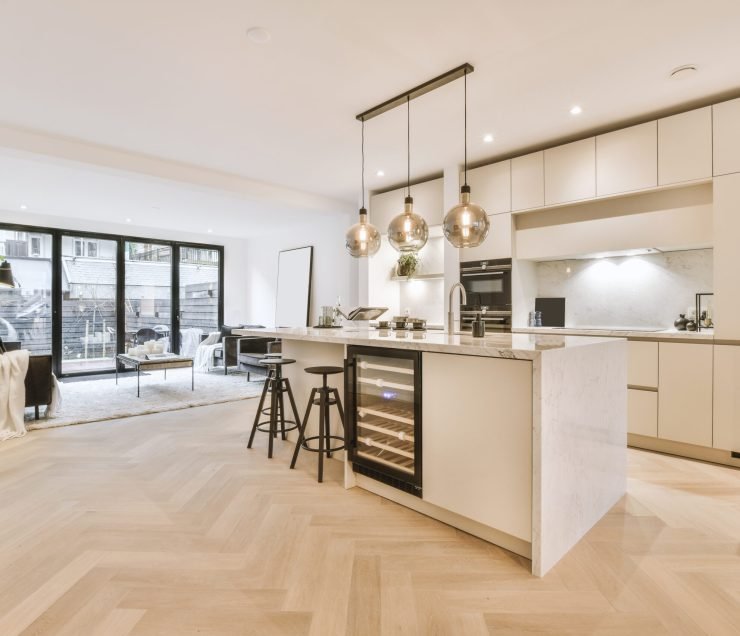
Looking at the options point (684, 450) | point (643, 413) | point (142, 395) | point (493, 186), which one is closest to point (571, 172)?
point (493, 186)

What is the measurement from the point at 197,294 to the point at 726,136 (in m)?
8.51

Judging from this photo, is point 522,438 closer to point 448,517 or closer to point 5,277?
point 448,517

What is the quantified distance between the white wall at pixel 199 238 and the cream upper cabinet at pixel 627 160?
24.6ft

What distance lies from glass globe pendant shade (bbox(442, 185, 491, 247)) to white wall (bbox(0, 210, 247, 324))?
7.02m

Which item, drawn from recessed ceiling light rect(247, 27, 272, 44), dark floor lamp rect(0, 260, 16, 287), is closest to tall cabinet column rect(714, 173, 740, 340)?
recessed ceiling light rect(247, 27, 272, 44)

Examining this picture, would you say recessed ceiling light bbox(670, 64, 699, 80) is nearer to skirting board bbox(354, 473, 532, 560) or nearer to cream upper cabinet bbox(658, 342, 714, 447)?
cream upper cabinet bbox(658, 342, 714, 447)

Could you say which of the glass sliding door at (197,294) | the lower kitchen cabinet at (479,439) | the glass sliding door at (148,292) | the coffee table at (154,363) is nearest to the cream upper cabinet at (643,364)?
the lower kitchen cabinet at (479,439)

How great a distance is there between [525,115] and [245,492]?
140 inches

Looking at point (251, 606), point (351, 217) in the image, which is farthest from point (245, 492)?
point (351, 217)

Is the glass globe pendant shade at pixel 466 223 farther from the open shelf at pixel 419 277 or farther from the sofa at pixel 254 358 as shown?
the sofa at pixel 254 358

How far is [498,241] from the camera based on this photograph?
177 inches

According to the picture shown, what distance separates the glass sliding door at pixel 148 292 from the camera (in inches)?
320

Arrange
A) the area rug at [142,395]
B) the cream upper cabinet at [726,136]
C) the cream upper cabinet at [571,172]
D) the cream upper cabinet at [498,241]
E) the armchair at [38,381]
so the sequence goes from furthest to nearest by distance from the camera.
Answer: the area rug at [142,395], the cream upper cabinet at [498,241], the armchair at [38,381], the cream upper cabinet at [571,172], the cream upper cabinet at [726,136]

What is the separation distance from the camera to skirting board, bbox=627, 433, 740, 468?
3.23m
